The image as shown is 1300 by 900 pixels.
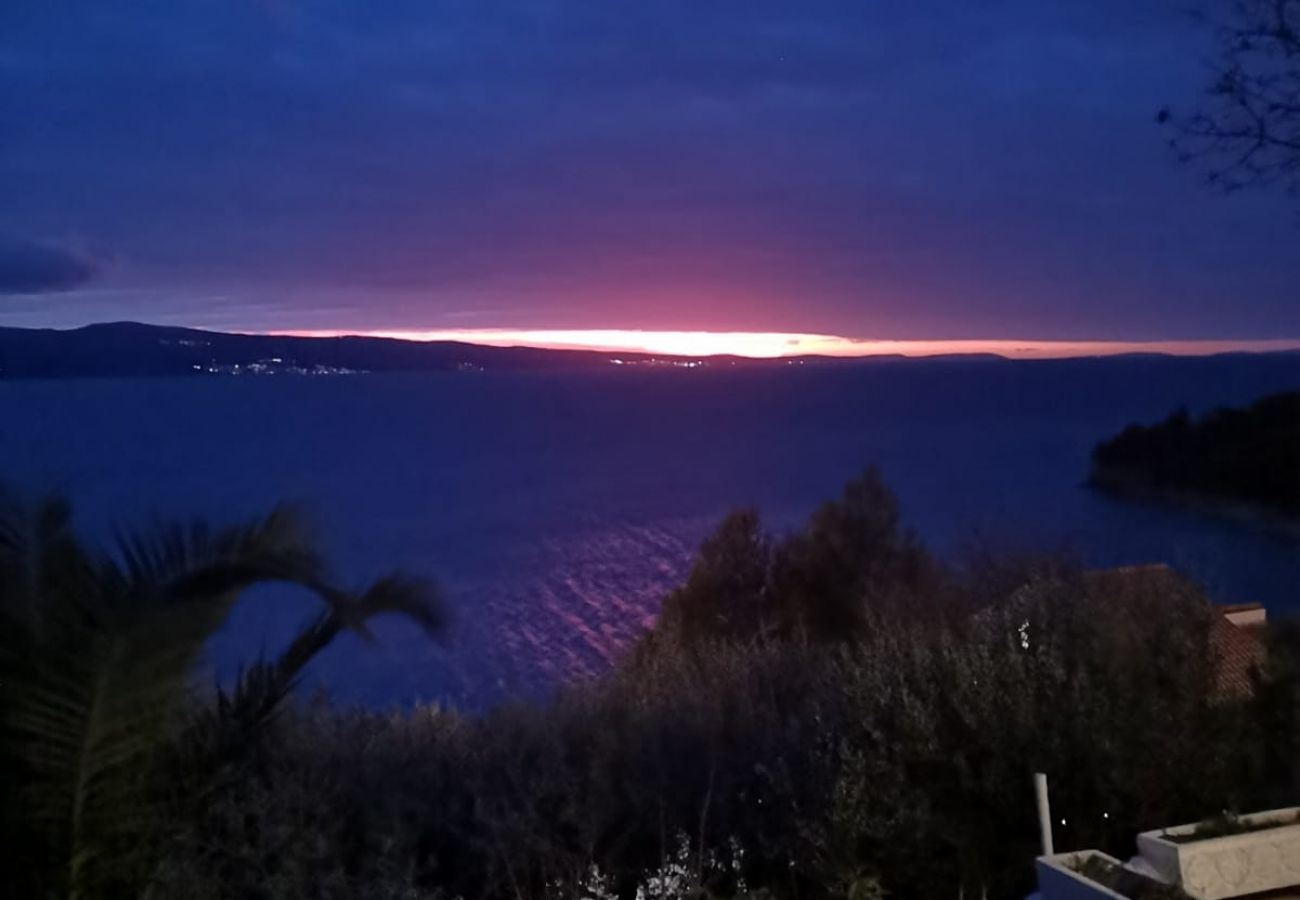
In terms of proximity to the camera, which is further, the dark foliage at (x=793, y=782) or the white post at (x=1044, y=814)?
the dark foliage at (x=793, y=782)

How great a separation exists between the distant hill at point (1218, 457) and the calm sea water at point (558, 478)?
2.64 feet

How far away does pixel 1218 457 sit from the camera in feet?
98.6

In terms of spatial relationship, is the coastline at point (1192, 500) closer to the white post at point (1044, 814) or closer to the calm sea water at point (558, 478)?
the calm sea water at point (558, 478)

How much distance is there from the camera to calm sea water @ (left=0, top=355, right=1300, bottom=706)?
17094 millimetres

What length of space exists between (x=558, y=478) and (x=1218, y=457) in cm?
3561

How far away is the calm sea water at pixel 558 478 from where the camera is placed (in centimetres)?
1709

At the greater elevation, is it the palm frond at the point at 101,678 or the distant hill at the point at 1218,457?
the palm frond at the point at 101,678

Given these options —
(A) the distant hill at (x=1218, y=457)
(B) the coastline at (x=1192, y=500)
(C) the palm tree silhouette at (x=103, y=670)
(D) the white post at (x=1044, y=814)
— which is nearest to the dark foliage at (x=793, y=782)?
(C) the palm tree silhouette at (x=103, y=670)

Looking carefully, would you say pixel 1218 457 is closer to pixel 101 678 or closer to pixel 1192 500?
pixel 1192 500

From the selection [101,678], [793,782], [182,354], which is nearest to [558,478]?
[182,354]

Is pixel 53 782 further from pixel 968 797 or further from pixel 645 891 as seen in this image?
pixel 968 797

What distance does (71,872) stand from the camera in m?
4.96

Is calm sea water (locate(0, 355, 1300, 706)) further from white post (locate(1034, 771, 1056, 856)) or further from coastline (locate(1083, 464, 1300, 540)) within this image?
white post (locate(1034, 771, 1056, 856))

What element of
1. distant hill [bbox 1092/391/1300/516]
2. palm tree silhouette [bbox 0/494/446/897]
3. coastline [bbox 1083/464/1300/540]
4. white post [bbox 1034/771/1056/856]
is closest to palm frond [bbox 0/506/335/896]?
palm tree silhouette [bbox 0/494/446/897]
